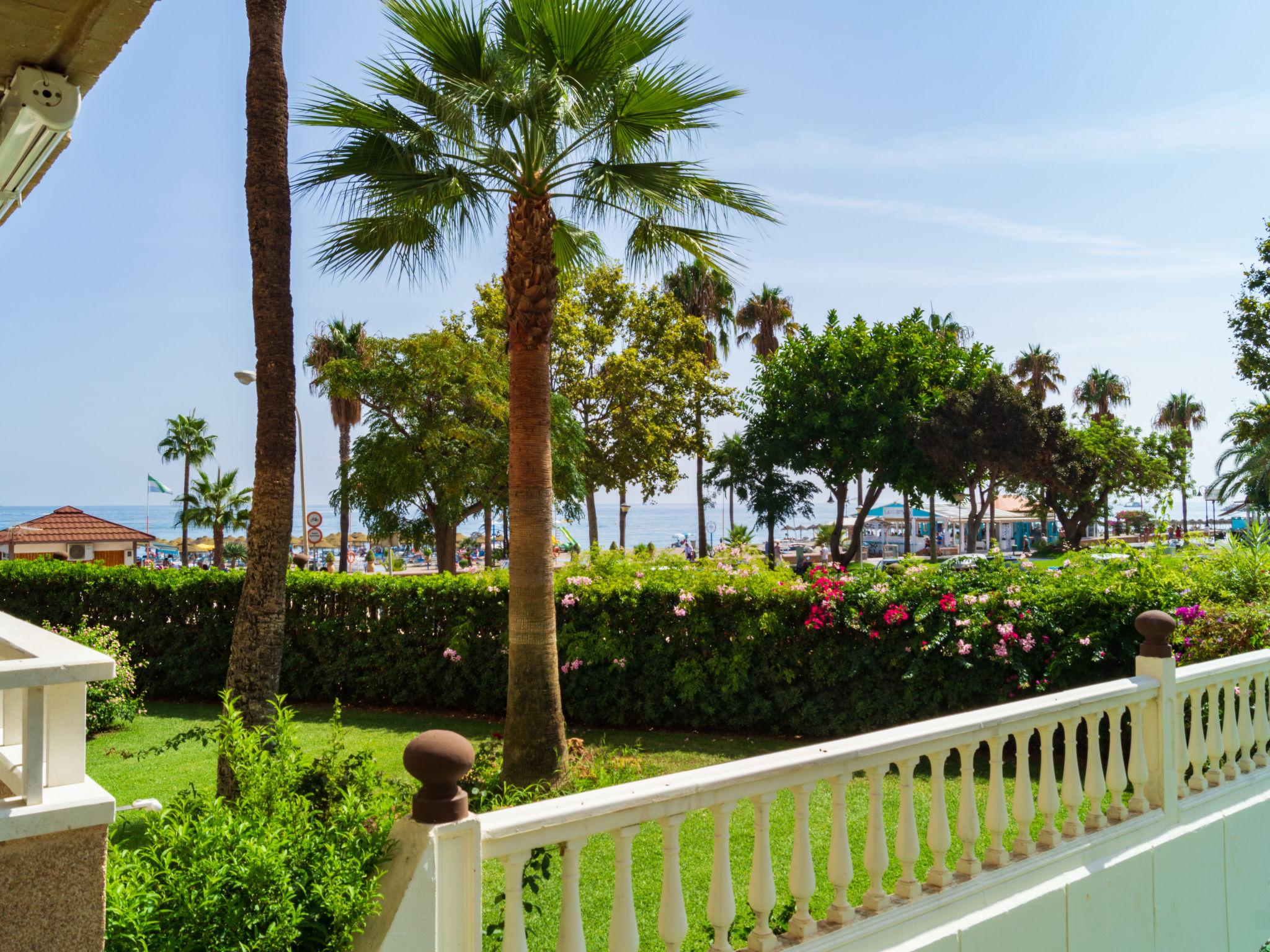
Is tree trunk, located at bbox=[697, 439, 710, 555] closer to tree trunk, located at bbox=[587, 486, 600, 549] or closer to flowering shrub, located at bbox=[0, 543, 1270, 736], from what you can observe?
tree trunk, located at bbox=[587, 486, 600, 549]

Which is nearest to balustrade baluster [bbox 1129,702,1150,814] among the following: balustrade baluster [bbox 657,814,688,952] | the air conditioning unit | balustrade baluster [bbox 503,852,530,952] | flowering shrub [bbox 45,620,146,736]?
balustrade baluster [bbox 657,814,688,952]

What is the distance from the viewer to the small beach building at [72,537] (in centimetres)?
4416

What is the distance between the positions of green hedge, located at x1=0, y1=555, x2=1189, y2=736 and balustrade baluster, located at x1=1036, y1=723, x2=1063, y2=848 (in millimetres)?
4723

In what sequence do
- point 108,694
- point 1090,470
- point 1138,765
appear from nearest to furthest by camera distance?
point 1138,765 → point 108,694 → point 1090,470

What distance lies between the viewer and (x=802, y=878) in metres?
2.94

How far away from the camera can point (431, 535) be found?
29344 mm

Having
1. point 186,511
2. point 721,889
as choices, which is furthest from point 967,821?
point 186,511

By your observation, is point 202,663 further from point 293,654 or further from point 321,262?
point 321,262

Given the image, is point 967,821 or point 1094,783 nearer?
point 967,821

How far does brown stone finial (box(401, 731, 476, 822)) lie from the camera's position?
218 cm

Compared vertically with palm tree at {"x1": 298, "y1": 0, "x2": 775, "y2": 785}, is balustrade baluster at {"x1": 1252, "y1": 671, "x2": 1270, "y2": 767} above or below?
below

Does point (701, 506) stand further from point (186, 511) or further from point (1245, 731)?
point (1245, 731)

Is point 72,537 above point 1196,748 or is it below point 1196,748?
above

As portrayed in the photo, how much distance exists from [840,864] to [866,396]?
32041 millimetres
